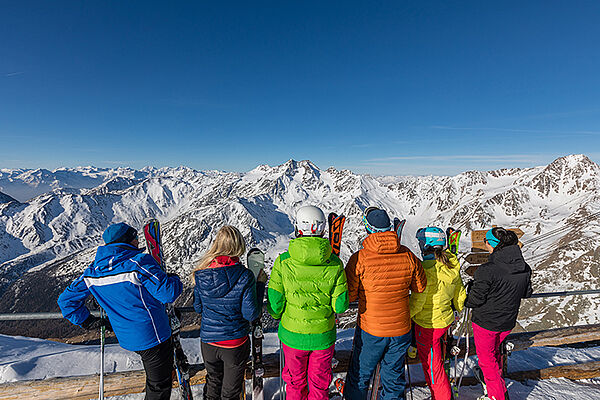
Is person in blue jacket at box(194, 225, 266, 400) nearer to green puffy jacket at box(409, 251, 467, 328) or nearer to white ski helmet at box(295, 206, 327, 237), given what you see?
white ski helmet at box(295, 206, 327, 237)

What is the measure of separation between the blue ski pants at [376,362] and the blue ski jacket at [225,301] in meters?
2.16

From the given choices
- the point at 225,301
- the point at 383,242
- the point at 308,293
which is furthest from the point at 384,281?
the point at 225,301

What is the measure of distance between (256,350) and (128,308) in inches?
106

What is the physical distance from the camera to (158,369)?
505 cm

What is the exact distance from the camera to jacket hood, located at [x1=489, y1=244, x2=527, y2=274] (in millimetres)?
5133

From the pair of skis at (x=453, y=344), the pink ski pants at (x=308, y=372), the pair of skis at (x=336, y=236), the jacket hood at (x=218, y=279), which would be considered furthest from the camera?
the pair of skis at (x=453, y=344)

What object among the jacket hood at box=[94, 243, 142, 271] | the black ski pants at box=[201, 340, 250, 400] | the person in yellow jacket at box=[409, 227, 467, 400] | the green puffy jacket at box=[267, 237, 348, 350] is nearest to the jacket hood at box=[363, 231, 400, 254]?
the green puffy jacket at box=[267, 237, 348, 350]

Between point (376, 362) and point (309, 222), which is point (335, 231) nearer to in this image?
point (309, 222)

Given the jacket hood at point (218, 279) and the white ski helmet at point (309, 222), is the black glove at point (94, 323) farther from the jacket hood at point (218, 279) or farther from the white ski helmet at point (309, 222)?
the white ski helmet at point (309, 222)

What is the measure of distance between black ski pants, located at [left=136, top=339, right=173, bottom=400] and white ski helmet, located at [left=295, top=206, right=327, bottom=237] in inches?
133

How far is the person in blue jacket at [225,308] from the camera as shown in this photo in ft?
15.1

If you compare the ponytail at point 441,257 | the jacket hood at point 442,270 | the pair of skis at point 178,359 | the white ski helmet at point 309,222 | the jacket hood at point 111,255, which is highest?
the white ski helmet at point 309,222

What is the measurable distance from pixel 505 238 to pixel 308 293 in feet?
13.1

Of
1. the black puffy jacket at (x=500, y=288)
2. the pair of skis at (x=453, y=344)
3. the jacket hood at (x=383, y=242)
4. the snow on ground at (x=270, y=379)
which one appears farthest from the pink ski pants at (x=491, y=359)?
the jacket hood at (x=383, y=242)
